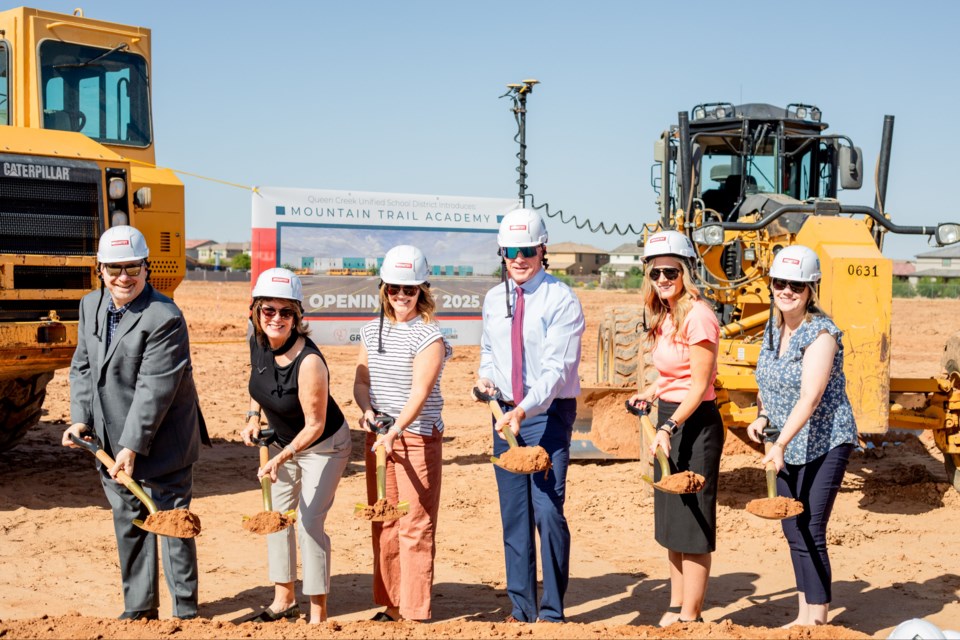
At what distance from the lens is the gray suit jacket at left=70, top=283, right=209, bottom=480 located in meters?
5.14

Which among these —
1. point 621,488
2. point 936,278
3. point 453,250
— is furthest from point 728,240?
point 936,278

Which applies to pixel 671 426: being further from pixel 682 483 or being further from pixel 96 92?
pixel 96 92

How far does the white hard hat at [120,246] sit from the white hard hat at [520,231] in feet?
5.71

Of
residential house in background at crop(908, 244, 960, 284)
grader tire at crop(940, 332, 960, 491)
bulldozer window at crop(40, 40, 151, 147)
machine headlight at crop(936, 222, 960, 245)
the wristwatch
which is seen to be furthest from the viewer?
residential house in background at crop(908, 244, 960, 284)

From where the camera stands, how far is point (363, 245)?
1077 cm

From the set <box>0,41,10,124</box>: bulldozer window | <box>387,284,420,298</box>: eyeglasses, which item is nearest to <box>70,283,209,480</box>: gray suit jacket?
<box>387,284,420,298</box>: eyeglasses

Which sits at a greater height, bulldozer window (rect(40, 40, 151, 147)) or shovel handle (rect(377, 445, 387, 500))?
bulldozer window (rect(40, 40, 151, 147))

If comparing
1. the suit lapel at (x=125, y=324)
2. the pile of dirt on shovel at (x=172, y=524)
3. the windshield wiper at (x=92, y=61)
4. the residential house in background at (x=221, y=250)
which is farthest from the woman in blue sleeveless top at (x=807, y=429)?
the residential house in background at (x=221, y=250)

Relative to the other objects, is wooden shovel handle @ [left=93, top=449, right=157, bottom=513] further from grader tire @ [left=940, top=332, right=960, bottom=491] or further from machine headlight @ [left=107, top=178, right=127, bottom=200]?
grader tire @ [left=940, top=332, right=960, bottom=491]

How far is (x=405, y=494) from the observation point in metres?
5.33

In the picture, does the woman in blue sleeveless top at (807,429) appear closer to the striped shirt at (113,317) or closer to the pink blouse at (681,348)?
the pink blouse at (681,348)

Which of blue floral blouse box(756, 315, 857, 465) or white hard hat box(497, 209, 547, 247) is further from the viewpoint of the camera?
white hard hat box(497, 209, 547, 247)

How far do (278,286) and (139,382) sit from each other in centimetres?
80

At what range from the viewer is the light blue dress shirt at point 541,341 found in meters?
5.11
